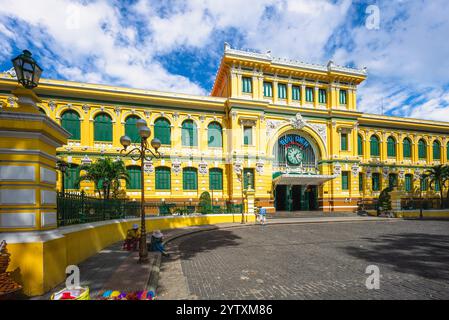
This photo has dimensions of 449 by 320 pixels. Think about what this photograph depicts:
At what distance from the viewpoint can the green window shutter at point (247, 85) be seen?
24.5m

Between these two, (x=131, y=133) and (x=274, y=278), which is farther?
(x=131, y=133)

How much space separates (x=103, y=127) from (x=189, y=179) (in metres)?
9.48

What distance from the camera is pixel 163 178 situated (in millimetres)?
23297

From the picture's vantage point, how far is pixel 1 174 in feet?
15.0

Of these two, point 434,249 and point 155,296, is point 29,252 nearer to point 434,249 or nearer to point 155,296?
point 155,296

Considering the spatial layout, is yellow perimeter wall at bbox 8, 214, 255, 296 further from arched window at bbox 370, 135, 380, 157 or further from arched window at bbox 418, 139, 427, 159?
arched window at bbox 418, 139, 427, 159

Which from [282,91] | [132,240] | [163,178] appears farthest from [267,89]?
[132,240]

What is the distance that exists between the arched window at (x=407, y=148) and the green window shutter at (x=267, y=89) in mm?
19737

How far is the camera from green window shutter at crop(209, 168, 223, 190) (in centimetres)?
2425

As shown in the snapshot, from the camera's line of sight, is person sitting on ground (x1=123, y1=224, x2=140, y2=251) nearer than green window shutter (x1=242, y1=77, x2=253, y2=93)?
Yes

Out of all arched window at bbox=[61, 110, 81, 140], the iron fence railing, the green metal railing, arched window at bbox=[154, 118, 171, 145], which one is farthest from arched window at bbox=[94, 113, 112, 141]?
the green metal railing

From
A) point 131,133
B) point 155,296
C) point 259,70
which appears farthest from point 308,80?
point 155,296

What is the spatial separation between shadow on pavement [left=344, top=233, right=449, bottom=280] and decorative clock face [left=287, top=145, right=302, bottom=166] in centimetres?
1537

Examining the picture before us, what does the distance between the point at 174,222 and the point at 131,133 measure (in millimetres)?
11357
